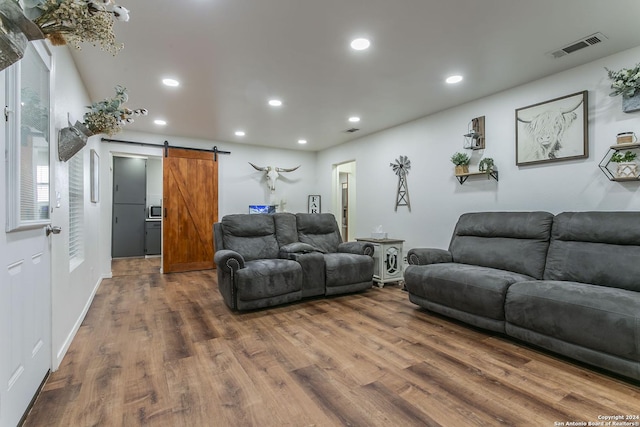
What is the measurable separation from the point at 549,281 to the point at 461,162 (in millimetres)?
1825

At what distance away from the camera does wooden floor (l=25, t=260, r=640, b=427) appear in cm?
162

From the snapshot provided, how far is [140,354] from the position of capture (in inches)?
91.0

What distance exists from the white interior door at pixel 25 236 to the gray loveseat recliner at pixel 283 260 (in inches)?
60.6

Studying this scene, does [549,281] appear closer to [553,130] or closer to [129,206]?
[553,130]

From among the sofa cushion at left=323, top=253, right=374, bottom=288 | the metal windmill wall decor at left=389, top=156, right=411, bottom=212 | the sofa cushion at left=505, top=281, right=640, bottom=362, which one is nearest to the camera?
the sofa cushion at left=505, top=281, right=640, bottom=362

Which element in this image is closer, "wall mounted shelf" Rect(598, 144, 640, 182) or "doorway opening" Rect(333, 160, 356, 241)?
"wall mounted shelf" Rect(598, 144, 640, 182)

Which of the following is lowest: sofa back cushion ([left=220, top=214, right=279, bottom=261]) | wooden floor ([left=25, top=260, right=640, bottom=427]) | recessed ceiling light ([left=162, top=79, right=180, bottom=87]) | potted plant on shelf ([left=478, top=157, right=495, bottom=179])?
wooden floor ([left=25, top=260, right=640, bottom=427])

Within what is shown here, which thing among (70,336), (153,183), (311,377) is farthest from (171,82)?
(153,183)

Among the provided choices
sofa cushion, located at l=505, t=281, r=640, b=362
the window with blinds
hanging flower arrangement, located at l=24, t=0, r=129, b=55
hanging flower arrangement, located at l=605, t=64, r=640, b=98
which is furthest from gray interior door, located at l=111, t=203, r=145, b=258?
hanging flower arrangement, located at l=605, t=64, r=640, b=98

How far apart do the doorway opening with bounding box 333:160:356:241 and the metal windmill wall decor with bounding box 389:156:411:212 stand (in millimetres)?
1800

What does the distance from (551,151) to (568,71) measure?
785 millimetres

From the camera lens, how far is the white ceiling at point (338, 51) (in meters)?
2.14

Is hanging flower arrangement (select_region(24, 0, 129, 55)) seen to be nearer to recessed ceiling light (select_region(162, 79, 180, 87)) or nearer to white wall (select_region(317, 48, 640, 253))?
recessed ceiling light (select_region(162, 79, 180, 87))

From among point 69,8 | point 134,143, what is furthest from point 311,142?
point 69,8
